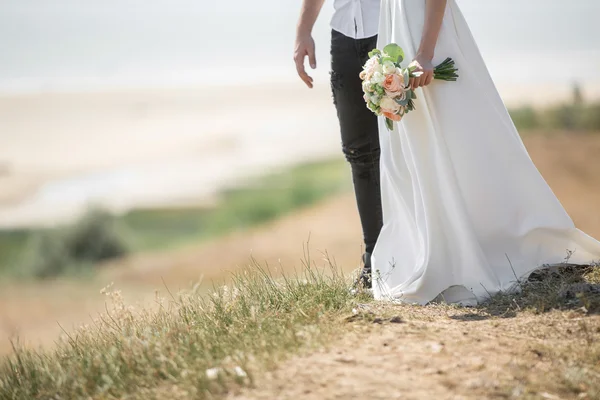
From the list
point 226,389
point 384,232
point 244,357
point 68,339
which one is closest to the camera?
point 226,389

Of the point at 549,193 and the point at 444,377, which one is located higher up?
the point at 549,193

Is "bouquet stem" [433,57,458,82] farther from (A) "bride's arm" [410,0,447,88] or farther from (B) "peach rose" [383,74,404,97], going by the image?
(B) "peach rose" [383,74,404,97]

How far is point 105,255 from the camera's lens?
23.1 metres

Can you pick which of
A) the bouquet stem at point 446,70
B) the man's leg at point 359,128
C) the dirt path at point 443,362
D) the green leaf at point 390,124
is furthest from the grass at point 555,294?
the bouquet stem at point 446,70

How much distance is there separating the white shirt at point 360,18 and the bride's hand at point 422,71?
1.76 ft

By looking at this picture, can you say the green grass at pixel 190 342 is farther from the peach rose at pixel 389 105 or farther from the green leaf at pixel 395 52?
the green leaf at pixel 395 52

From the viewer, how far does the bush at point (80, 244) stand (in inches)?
891

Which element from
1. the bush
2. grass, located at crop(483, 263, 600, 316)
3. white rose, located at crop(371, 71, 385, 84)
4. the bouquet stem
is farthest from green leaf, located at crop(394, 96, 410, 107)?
the bush

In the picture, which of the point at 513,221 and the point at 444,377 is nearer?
the point at 444,377

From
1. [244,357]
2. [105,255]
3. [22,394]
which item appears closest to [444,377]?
Result: [244,357]

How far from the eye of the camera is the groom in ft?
13.0

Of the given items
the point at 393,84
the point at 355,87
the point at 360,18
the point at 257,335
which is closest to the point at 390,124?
the point at 393,84

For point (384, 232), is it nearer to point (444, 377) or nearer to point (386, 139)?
point (386, 139)

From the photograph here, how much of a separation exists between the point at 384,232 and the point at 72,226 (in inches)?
831
